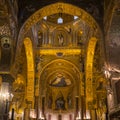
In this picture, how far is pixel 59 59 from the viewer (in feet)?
68.5

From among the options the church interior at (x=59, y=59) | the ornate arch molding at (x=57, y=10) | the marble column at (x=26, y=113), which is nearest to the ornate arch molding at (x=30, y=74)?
the church interior at (x=59, y=59)

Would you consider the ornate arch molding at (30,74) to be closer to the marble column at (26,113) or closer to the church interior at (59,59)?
the church interior at (59,59)

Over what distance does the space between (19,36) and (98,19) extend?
14.0 ft

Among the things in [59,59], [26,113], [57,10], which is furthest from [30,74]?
[57,10]

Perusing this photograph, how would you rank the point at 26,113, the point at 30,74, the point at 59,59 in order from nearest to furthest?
1. the point at 26,113
2. the point at 30,74
3. the point at 59,59

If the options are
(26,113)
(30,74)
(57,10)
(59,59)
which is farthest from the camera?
(59,59)

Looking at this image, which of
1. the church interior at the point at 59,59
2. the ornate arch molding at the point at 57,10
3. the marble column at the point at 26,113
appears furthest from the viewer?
the marble column at the point at 26,113

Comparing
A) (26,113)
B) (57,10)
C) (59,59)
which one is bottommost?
(26,113)

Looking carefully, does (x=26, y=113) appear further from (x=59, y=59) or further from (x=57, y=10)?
(x=57, y=10)

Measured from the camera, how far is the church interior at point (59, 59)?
9.69 metres

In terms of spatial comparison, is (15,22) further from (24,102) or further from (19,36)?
(24,102)

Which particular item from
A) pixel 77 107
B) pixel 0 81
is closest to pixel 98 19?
pixel 0 81

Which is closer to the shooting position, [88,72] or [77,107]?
[88,72]

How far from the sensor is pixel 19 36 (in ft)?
35.3
